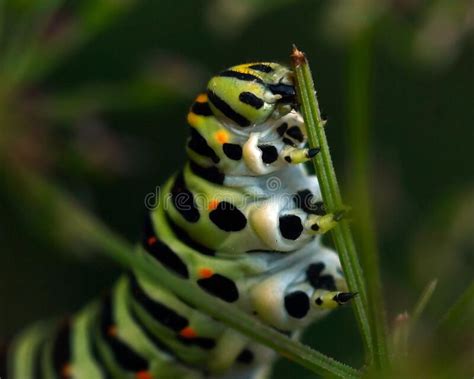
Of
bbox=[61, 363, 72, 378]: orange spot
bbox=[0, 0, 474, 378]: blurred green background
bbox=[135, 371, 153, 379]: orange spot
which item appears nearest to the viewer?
bbox=[135, 371, 153, 379]: orange spot

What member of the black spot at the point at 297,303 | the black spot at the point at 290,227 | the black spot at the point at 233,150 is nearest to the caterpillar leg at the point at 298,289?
the black spot at the point at 297,303

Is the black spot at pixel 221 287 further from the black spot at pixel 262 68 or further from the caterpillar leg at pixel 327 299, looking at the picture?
the black spot at pixel 262 68

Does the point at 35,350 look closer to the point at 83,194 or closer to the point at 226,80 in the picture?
the point at 83,194

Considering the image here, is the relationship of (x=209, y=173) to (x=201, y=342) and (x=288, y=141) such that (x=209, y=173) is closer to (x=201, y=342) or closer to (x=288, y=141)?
(x=288, y=141)

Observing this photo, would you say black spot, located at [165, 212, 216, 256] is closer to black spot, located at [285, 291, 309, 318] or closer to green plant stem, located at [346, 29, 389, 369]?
black spot, located at [285, 291, 309, 318]

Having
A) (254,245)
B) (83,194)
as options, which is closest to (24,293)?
(83,194)

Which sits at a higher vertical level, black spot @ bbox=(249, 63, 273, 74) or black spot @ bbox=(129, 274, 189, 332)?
black spot @ bbox=(249, 63, 273, 74)

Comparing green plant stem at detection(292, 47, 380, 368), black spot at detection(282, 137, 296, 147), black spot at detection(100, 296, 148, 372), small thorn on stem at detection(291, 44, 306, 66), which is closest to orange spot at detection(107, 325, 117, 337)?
black spot at detection(100, 296, 148, 372)
